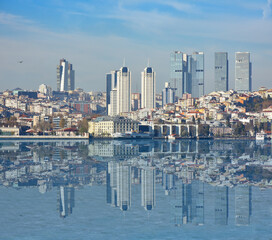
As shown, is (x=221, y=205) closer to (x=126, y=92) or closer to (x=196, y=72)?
(x=126, y=92)

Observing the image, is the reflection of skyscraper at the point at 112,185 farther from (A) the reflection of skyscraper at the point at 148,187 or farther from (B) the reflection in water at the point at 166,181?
(A) the reflection of skyscraper at the point at 148,187

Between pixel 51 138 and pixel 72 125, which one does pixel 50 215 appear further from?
pixel 72 125

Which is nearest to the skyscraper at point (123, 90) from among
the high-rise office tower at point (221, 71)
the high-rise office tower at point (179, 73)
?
the high-rise office tower at point (221, 71)

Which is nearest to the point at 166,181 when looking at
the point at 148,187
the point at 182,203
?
the point at 148,187

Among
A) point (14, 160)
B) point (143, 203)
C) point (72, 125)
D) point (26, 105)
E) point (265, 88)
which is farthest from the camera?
point (26, 105)

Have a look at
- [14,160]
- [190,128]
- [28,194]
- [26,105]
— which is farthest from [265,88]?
[28,194]
